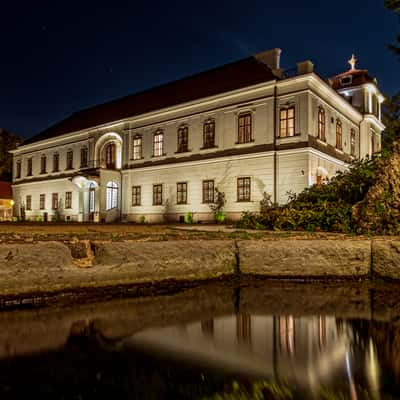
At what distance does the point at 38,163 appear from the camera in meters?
35.7

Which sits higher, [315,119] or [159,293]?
[315,119]

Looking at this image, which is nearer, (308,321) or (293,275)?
(308,321)

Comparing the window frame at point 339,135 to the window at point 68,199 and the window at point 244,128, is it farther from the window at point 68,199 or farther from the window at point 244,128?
the window at point 68,199

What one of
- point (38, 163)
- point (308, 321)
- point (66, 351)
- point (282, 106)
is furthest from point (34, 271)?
point (38, 163)

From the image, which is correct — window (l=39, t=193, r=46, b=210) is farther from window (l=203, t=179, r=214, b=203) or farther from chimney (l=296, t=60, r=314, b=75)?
chimney (l=296, t=60, r=314, b=75)

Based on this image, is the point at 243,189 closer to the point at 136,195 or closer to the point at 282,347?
the point at 136,195

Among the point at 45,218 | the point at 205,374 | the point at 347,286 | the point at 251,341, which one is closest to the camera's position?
the point at 205,374

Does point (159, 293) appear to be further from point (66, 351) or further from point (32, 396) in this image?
point (32, 396)

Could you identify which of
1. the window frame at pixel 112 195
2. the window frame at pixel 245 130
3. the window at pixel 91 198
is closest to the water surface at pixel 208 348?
the window frame at pixel 245 130

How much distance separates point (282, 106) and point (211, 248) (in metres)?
16.8

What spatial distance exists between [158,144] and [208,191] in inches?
227

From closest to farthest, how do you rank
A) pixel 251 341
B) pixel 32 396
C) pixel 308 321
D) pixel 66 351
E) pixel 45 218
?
1. pixel 32 396
2. pixel 66 351
3. pixel 251 341
4. pixel 308 321
5. pixel 45 218

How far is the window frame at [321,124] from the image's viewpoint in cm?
2058

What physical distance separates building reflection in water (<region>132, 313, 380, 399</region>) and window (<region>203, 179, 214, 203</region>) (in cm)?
1881
